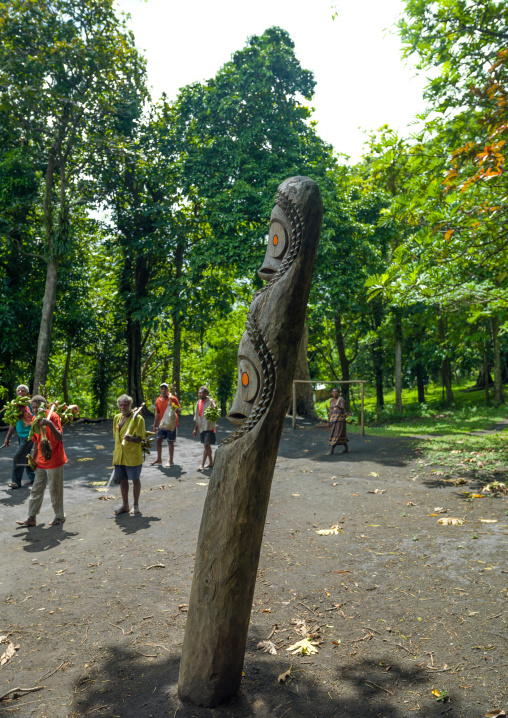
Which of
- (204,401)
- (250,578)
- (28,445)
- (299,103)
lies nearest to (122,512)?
(28,445)

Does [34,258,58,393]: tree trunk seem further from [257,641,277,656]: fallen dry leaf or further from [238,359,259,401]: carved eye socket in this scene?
[238,359,259,401]: carved eye socket

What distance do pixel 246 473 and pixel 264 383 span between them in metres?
0.63

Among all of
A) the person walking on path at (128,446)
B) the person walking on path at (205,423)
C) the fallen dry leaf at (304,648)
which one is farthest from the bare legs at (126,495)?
the fallen dry leaf at (304,648)

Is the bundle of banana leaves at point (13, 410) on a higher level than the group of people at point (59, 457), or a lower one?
higher

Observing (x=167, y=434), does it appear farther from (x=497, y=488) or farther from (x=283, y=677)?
(x=283, y=677)

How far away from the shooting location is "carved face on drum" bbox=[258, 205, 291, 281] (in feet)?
12.3

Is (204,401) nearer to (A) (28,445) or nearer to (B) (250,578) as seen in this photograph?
(A) (28,445)

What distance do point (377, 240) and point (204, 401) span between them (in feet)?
44.6

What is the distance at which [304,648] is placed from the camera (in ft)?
14.3

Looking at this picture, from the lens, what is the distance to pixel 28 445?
1011 centimetres

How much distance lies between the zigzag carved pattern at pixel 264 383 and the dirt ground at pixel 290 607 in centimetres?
201

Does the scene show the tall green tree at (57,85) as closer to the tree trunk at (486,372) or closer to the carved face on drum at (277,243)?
the carved face on drum at (277,243)

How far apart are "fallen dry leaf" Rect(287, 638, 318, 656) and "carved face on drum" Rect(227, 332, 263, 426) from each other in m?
2.19

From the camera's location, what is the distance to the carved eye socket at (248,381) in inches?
142
